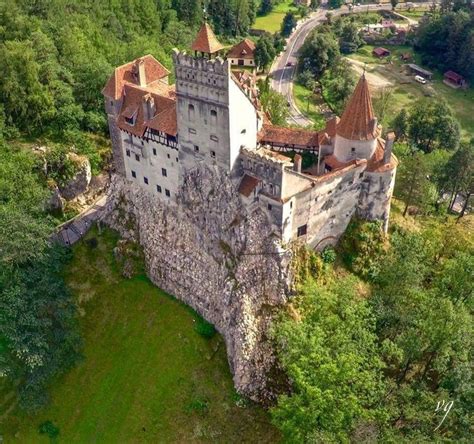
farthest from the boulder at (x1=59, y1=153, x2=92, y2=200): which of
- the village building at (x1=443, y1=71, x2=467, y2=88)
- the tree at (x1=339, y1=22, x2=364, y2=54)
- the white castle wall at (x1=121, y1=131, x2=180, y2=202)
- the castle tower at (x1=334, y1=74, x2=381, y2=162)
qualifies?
the village building at (x1=443, y1=71, x2=467, y2=88)

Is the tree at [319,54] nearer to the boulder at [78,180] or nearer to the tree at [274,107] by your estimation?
the tree at [274,107]

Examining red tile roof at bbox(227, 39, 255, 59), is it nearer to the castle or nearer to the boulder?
the castle

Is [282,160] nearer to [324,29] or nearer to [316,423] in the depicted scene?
[316,423]

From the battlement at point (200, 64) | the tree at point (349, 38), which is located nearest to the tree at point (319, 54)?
the tree at point (349, 38)

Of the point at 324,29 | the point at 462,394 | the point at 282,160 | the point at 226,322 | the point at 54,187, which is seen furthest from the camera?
the point at 324,29

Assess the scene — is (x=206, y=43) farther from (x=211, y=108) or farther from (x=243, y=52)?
(x=243, y=52)

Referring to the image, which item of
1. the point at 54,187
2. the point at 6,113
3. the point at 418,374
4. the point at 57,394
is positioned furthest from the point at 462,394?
the point at 6,113

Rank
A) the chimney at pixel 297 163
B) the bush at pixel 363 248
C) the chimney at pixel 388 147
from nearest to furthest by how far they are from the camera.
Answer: the chimney at pixel 297 163
the chimney at pixel 388 147
the bush at pixel 363 248
